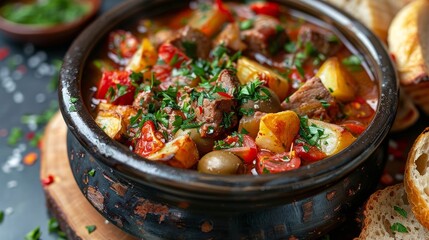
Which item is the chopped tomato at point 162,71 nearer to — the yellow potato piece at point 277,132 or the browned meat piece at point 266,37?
the browned meat piece at point 266,37

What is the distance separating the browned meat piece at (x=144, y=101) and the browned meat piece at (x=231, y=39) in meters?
0.73

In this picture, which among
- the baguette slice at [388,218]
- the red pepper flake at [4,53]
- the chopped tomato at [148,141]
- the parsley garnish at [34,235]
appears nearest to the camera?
the chopped tomato at [148,141]

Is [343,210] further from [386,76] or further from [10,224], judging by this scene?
[10,224]

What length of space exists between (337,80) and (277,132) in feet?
2.32

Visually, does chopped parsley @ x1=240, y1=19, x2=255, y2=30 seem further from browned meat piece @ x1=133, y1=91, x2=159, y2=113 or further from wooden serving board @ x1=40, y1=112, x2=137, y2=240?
wooden serving board @ x1=40, y1=112, x2=137, y2=240

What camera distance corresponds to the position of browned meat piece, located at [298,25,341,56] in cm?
383

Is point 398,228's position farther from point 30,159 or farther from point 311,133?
point 30,159

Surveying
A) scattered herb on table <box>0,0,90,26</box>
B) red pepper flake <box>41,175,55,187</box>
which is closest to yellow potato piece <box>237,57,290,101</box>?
red pepper flake <box>41,175,55,187</box>

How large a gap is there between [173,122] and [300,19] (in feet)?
5.09

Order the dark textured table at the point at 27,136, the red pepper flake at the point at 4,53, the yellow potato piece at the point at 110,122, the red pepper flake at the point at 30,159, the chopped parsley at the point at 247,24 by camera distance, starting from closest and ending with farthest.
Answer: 1. the yellow potato piece at the point at 110,122
2. the dark textured table at the point at 27,136
3. the chopped parsley at the point at 247,24
4. the red pepper flake at the point at 30,159
5. the red pepper flake at the point at 4,53

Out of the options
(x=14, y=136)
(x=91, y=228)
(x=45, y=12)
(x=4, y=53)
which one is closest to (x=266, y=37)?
(x=91, y=228)

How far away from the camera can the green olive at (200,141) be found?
3.03 metres

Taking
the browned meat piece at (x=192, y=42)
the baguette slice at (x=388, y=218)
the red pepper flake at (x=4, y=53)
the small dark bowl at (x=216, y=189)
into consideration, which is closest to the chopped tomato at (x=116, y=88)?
the small dark bowl at (x=216, y=189)

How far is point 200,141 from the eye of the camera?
304 cm
